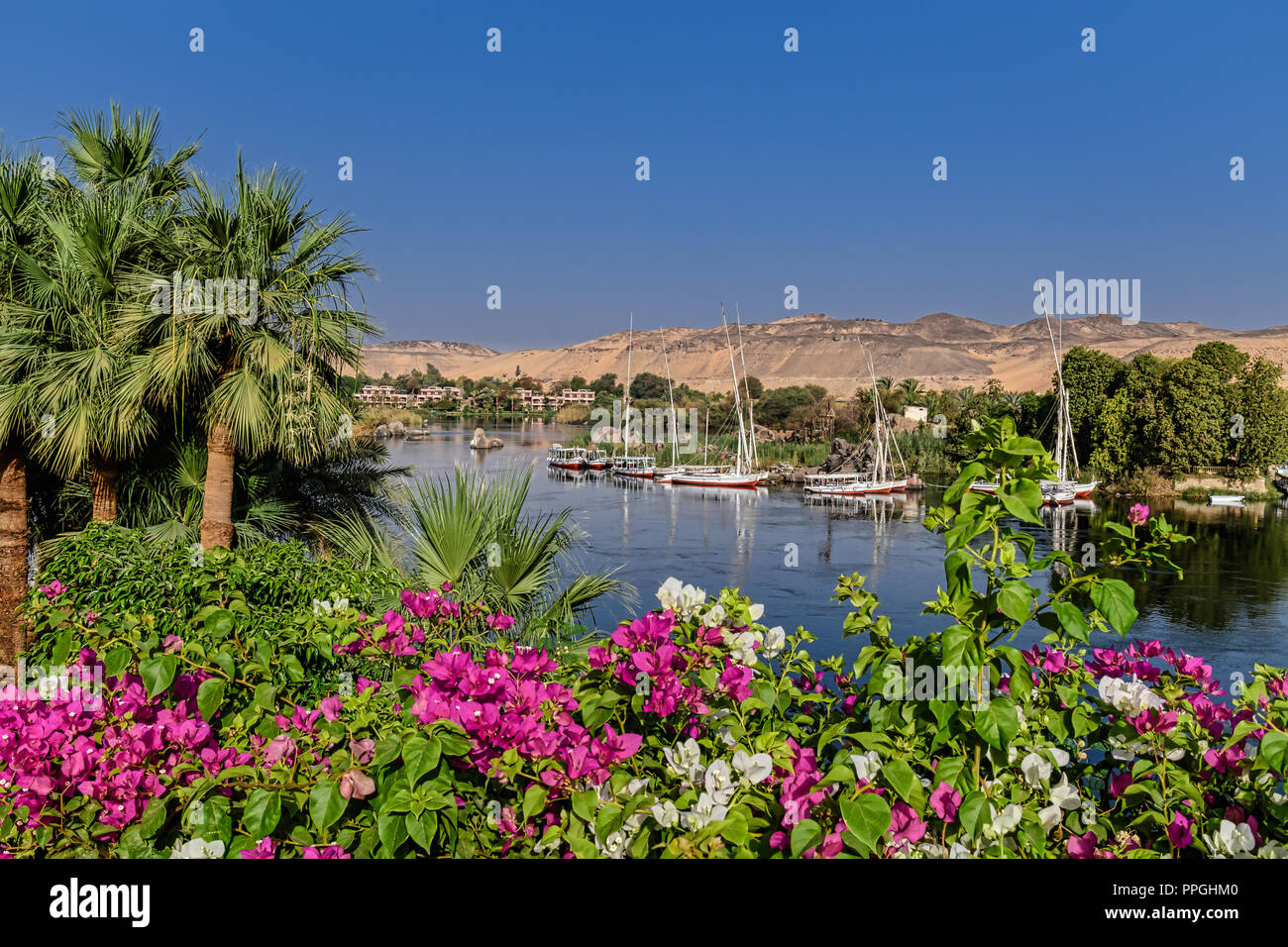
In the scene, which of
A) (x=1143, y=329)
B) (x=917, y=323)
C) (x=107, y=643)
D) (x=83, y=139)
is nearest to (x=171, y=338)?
(x=83, y=139)

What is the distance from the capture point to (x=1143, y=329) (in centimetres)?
15200

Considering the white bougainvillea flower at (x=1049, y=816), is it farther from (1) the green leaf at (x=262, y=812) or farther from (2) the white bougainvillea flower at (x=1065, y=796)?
(1) the green leaf at (x=262, y=812)

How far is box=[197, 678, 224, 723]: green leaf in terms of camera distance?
1.89 m

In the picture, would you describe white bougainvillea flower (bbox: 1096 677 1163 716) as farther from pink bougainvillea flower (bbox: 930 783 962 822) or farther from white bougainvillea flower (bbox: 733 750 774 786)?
white bougainvillea flower (bbox: 733 750 774 786)

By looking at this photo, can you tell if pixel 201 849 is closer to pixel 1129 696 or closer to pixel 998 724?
pixel 998 724

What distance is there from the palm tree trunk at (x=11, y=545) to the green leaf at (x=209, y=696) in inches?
282

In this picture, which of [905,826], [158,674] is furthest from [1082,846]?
[158,674]

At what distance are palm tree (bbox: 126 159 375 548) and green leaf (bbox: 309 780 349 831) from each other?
5.88 meters

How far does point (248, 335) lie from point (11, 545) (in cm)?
299

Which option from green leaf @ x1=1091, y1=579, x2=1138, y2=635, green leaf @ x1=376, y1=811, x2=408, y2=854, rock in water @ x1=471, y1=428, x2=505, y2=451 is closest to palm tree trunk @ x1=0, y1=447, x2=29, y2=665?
green leaf @ x1=376, y1=811, x2=408, y2=854

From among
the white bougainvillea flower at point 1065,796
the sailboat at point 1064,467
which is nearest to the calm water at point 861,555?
the sailboat at point 1064,467

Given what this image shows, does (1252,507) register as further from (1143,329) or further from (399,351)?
(399,351)

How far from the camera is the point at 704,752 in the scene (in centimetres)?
187
